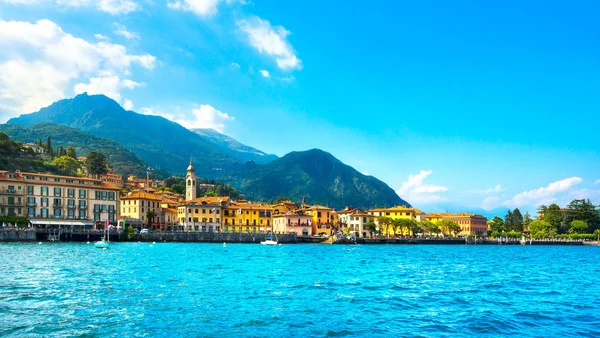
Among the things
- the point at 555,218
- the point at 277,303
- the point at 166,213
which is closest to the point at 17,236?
the point at 166,213

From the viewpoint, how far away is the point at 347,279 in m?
39.2

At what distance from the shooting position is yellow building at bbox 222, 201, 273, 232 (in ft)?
413

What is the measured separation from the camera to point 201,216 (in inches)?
4823

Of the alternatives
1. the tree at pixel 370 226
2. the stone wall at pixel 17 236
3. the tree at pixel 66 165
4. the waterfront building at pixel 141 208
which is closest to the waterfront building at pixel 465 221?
the tree at pixel 370 226

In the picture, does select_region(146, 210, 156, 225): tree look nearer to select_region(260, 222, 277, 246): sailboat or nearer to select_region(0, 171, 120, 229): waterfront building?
select_region(0, 171, 120, 229): waterfront building

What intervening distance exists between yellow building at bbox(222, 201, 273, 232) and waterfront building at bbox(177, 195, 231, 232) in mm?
2493

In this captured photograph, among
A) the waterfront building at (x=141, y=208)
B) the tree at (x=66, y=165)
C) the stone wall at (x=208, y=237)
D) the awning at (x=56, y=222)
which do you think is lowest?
the stone wall at (x=208, y=237)

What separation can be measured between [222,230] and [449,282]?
294 ft

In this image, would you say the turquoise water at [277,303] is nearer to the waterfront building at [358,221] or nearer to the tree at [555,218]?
the waterfront building at [358,221]

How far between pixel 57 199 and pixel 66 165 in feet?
163

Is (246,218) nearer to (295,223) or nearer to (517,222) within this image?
(295,223)

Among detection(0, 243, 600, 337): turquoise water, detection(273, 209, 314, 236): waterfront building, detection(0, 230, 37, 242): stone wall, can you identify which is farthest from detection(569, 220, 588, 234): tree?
detection(0, 230, 37, 242): stone wall

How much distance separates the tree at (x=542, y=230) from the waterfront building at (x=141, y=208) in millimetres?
103749

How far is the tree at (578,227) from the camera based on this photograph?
484 ft
